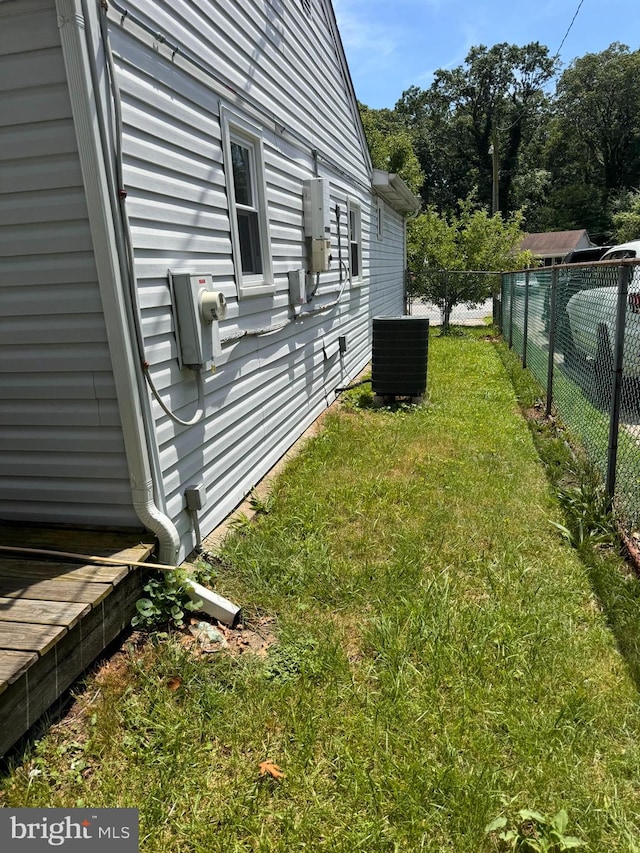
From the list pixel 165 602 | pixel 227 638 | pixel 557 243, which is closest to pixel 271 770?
pixel 227 638

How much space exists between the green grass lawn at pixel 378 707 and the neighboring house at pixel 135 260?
0.74 metres

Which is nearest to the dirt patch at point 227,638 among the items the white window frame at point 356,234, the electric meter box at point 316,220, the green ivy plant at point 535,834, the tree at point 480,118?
the green ivy plant at point 535,834

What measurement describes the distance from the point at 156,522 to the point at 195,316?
45.4 inches

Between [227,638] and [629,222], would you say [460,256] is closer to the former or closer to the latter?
[227,638]

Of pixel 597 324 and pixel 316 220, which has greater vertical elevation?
pixel 316 220

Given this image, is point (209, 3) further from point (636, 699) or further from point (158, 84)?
point (636, 699)

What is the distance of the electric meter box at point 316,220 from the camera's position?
5.94m

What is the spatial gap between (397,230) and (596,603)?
13.7m

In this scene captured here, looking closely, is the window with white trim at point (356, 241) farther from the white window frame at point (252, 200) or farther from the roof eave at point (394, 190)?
the white window frame at point (252, 200)

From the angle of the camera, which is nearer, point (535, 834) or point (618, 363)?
point (535, 834)

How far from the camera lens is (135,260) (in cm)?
275

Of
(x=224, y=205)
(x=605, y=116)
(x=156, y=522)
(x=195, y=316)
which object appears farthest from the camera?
(x=605, y=116)

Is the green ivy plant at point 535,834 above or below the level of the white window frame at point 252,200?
below

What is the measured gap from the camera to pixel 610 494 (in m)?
3.72
